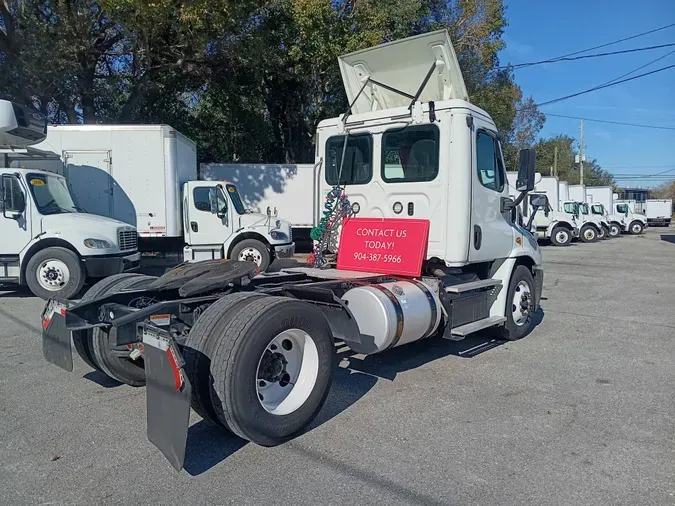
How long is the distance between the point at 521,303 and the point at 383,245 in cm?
218

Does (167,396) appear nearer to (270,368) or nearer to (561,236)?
(270,368)

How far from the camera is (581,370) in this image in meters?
5.97

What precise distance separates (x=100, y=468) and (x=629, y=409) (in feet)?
13.8

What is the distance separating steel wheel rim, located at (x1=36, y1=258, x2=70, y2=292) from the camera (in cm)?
992

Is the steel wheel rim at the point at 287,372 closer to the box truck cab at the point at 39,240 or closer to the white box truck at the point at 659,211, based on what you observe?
the box truck cab at the point at 39,240

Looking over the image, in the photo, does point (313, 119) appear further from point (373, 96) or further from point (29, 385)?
point (29, 385)

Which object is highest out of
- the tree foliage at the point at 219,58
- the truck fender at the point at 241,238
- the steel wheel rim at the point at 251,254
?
the tree foliage at the point at 219,58

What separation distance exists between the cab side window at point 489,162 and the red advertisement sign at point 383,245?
0.97 meters

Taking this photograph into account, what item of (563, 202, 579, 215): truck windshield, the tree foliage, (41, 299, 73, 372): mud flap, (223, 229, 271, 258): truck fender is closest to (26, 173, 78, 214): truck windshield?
(223, 229, 271, 258): truck fender

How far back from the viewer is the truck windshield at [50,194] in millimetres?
10164

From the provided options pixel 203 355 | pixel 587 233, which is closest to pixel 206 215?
pixel 203 355

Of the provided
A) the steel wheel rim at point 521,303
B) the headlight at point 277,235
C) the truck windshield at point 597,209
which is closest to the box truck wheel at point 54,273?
the headlight at point 277,235

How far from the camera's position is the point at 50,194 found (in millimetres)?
10453

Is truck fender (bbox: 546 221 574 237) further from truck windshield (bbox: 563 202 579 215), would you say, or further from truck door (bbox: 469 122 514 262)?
truck door (bbox: 469 122 514 262)
